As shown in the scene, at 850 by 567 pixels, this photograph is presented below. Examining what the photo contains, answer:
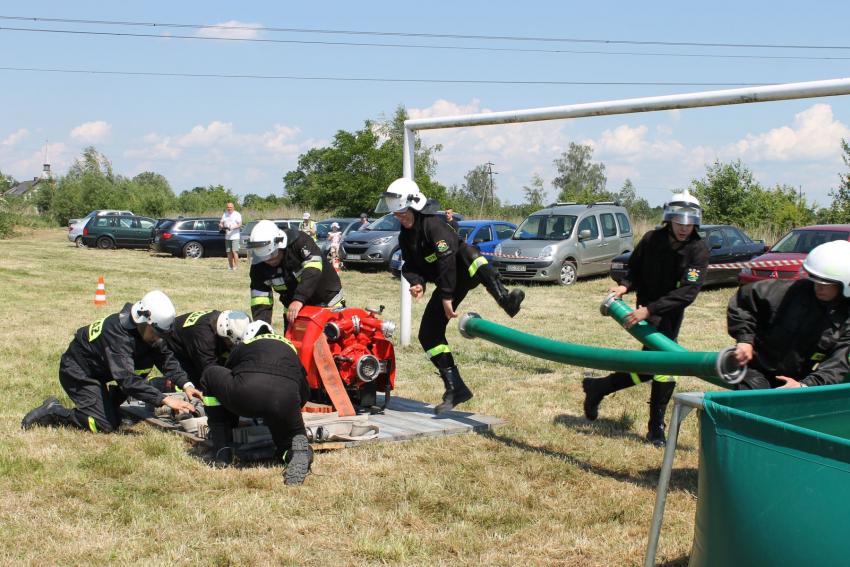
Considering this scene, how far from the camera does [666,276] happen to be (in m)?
6.69

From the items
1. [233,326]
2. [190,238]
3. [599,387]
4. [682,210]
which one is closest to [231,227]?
[190,238]

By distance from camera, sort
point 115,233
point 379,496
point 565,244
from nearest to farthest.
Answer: point 379,496
point 565,244
point 115,233

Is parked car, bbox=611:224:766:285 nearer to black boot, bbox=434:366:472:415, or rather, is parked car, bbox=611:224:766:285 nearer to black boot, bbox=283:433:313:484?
black boot, bbox=434:366:472:415

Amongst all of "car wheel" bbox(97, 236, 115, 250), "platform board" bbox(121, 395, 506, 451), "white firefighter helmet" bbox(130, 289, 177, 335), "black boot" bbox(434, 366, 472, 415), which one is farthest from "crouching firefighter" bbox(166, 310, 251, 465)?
"car wheel" bbox(97, 236, 115, 250)

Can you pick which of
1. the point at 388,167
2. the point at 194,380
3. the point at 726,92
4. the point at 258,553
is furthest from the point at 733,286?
the point at 388,167

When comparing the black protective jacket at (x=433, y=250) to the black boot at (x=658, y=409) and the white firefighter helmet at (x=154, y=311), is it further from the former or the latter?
the white firefighter helmet at (x=154, y=311)

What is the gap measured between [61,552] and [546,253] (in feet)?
54.8

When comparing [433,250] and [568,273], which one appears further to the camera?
[568,273]

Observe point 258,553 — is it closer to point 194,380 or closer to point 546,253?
point 194,380

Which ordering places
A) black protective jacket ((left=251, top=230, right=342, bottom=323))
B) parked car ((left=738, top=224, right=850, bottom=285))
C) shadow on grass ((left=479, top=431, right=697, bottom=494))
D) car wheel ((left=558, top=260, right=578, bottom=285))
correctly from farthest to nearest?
car wheel ((left=558, top=260, right=578, bottom=285)) → parked car ((left=738, top=224, right=850, bottom=285)) → black protective jacket ((left=251, top=230, right=342, bottom=323)) → shadow on grass ((left=479, top=431, right=697, bottom=494))

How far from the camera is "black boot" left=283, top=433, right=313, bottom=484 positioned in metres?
5.80

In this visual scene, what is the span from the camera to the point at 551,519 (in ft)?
17.1

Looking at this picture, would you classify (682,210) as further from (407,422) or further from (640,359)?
(407,422)

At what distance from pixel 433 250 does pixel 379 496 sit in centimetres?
258
